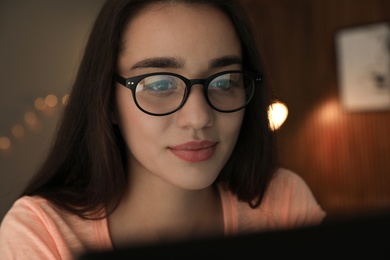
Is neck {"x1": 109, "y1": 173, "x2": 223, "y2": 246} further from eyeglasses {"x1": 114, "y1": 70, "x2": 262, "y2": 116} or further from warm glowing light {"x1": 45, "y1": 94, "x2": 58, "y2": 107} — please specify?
warm glowing light {"x1": 45, "y1": 94, "x2": 58, "y2": 107}

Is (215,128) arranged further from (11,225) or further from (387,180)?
(387,180)

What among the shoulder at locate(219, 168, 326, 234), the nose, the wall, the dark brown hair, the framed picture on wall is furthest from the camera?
the framed picture on wall

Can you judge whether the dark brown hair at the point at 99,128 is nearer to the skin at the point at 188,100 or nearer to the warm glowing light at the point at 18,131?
the skin at the point at 188,100

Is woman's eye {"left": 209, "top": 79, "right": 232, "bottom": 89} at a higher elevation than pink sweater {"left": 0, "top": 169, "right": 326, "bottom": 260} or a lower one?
higher

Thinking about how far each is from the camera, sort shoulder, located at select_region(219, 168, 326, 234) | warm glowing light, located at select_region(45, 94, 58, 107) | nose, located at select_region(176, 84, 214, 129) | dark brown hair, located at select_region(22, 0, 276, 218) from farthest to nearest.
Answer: warm glowing light, located at select_region(45, 94, 58, 107)
shoulder, located at select_region(219, 168, 326, 234)
dark brown hair, located at select_region(22, 0, 276, 218)
nose, located at select_region(176, 84, 214, 129)

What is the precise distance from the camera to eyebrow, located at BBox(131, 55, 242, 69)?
1.04 metres

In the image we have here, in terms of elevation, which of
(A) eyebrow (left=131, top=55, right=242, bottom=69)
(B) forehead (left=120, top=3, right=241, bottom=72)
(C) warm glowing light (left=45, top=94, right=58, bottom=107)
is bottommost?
(C) warm glowing light (left=45, top=94, right=58, bottom=107)

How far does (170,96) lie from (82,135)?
12.8 inches

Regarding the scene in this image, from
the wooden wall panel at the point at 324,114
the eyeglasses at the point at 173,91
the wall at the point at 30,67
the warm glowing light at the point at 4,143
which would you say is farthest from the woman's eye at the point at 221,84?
the wooden wall panel at the point at 324,114

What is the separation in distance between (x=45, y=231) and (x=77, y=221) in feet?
0.29

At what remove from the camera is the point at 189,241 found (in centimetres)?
33

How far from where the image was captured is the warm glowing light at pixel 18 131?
3240mm

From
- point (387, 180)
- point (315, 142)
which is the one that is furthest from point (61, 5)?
point (387, 180)

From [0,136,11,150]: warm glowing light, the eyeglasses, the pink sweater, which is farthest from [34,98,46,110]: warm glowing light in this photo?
the eyeglasses
